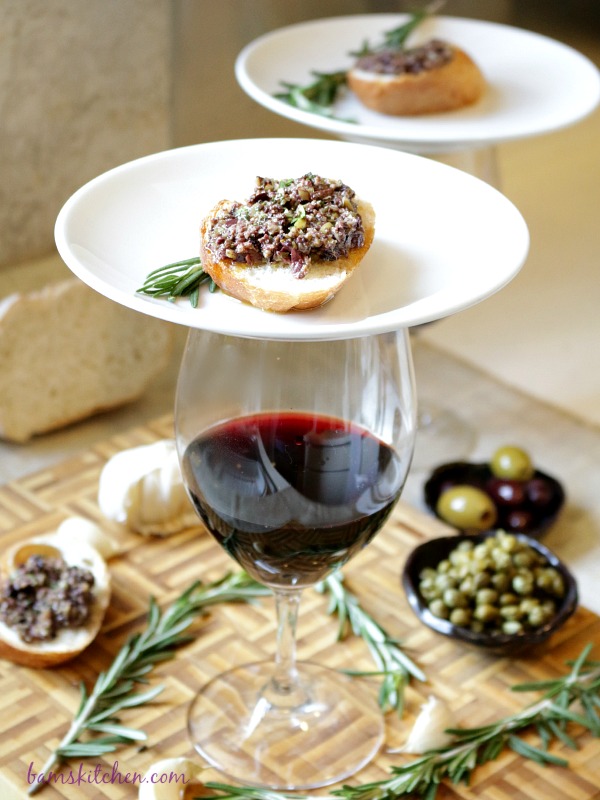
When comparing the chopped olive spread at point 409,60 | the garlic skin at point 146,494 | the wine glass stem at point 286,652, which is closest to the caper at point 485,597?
the wine glass stem at point 286,652

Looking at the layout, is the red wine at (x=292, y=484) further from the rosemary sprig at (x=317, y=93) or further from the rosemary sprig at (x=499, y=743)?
the rosemary sprig at (x=317, y=93)

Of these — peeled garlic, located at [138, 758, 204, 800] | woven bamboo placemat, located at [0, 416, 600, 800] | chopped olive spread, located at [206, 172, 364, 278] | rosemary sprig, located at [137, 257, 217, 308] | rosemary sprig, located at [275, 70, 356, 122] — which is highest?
chopped olive spread, located at [206, 172, 364, 278]

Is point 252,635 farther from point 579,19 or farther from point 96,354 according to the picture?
point 579,19

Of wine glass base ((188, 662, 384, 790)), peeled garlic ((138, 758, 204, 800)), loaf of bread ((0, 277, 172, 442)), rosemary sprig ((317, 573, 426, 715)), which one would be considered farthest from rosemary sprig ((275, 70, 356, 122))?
peeled garlic ((138, 758, 204, 800))

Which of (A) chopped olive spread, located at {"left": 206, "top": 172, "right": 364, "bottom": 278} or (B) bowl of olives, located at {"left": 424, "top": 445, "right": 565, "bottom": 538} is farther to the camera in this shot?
(B) bowl of olives, located at {"left": 424, "top": 445, "right": 565, "bottom": 538}

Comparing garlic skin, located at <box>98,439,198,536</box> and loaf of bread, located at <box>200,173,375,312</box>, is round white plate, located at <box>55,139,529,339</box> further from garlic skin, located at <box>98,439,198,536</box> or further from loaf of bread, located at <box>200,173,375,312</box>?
garlic skin, located at <box>98,439,198,536</box>

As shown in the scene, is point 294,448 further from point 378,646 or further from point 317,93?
point 317,93

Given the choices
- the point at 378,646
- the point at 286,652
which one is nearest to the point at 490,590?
the point at 378,646
